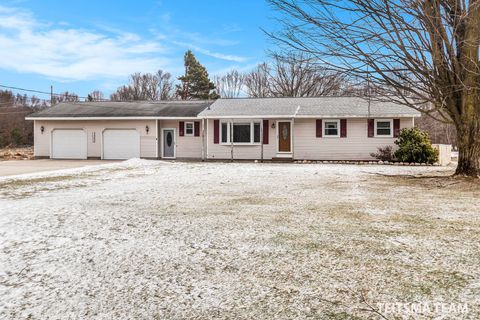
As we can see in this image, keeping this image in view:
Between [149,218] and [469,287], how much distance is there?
12.5ft

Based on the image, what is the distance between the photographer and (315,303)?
2.46m

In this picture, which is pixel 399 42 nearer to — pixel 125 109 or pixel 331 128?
pixel 331 128

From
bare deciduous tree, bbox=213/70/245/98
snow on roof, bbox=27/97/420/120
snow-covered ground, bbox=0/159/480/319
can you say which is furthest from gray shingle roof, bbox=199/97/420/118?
bare deciduous tree, bbox=213/70/245/98

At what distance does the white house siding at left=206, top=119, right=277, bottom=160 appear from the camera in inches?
746

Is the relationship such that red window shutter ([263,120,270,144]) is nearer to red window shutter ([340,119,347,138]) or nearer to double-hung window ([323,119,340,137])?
double-hung window ([323,119,340,137])

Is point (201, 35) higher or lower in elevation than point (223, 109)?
higher

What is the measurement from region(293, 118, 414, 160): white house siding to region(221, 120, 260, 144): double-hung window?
216 cm

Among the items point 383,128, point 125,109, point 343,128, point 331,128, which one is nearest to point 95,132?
point 125,109

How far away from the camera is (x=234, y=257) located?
3365mm

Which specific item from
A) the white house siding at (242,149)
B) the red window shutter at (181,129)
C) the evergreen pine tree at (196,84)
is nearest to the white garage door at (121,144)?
the red window shutter at (181,129)

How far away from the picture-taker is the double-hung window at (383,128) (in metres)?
18.0

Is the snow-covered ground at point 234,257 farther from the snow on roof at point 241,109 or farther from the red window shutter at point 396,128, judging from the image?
the snow on roof at point 241,109

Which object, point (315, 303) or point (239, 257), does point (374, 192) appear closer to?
point (239, 257)

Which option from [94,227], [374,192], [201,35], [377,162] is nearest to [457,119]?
[374,192]
